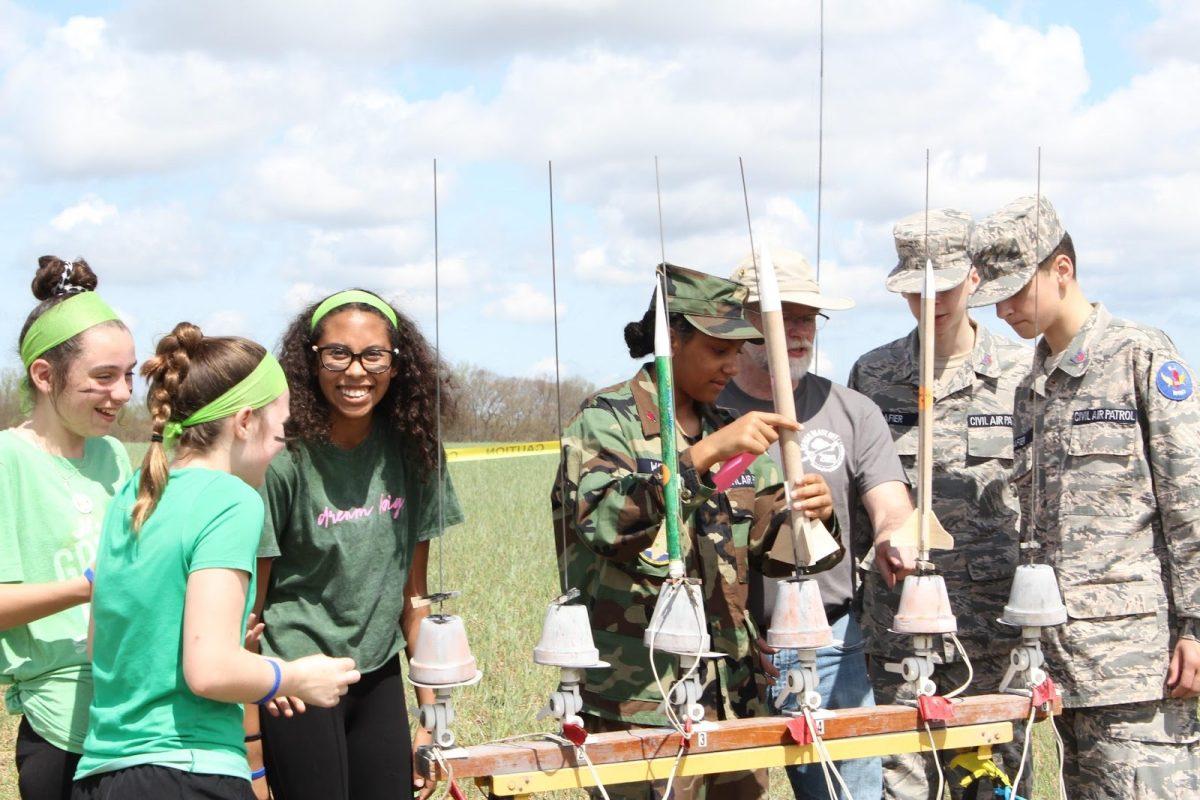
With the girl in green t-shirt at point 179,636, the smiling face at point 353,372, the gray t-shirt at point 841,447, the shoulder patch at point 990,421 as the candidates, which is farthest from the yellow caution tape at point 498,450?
the girl in green t-shirt at point 179,636

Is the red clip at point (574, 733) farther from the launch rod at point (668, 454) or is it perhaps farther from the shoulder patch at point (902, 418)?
the shoulder patch at point (902, 418)

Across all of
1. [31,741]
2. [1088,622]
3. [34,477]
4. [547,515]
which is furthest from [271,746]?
[547,515]

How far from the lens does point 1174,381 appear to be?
3.49m

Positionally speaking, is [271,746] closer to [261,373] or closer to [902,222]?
[261,373]

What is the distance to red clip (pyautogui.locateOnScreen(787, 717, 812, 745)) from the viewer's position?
2.87 meters

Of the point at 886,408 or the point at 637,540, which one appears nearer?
the point at 637,540

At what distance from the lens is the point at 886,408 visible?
14.4ft

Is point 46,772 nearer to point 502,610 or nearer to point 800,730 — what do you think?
point 800,730

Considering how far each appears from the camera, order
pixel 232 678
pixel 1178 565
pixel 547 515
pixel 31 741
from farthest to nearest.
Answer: pixel 547 515
pixel 1178 565
pixel 31 741
pixel 232 678

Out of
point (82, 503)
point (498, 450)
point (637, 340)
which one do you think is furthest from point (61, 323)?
point (498, 450)

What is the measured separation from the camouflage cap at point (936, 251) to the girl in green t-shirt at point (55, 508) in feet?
8.42

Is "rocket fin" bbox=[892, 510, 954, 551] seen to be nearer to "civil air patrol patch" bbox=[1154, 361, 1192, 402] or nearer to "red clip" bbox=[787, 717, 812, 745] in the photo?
"red clip" bbox=[787, 717, 812, 745]

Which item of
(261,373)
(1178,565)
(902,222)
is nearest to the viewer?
(261,373)

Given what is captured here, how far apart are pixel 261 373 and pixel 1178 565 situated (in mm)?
2623
